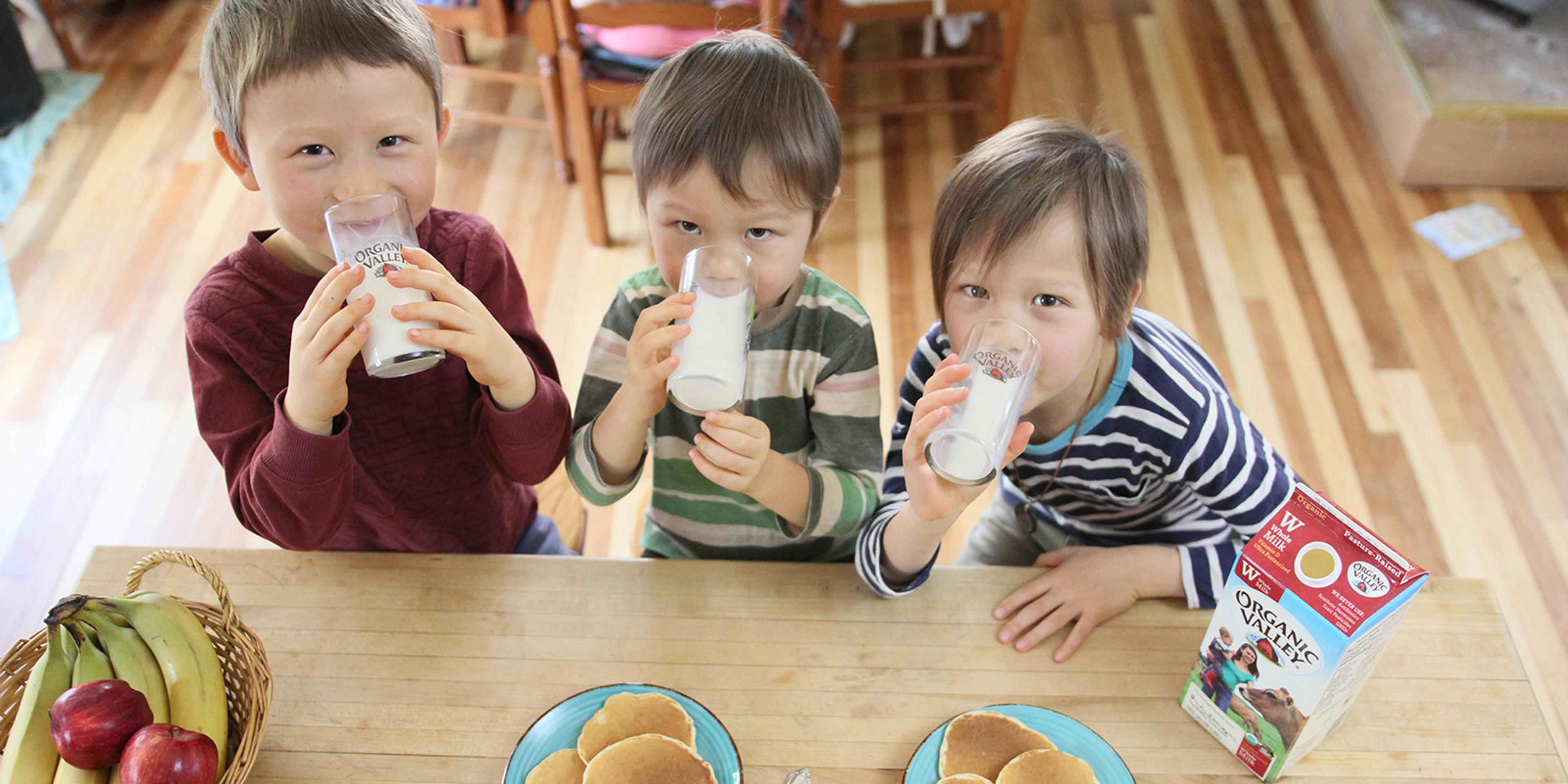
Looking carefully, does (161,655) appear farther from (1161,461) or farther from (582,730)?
(1161,461)

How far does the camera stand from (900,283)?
2.85 m

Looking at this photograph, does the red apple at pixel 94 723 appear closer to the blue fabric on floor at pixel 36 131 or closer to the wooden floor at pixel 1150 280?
the wooden floor at pixel 1150 280

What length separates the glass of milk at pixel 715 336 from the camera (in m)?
0.96

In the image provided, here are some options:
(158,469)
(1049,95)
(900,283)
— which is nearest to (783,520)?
Result: (900,283)

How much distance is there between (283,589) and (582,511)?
690 mm

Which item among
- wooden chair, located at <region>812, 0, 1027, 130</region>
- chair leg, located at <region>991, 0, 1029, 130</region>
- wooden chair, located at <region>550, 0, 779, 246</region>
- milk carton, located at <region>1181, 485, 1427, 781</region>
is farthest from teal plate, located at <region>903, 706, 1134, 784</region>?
chair leg, located at <region>991, 0, 1029, 130</region>

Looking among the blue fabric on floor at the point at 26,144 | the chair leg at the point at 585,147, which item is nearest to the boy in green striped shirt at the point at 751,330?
the chair leg at the point at 585,147

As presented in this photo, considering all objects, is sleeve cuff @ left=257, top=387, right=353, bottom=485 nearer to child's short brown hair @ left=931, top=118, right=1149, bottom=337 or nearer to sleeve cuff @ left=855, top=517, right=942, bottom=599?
sleeve cuff @ left=855, top=517, right=942, bottom=599

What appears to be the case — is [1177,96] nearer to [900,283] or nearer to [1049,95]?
[1049,95]

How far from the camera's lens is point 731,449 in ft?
3.43

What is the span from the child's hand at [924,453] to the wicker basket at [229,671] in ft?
2.06

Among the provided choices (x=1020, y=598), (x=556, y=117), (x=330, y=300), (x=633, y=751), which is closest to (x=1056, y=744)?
(x=1020, y=598)

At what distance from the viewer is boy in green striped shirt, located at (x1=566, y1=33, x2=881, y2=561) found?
107cm

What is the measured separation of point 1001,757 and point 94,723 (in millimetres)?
781
